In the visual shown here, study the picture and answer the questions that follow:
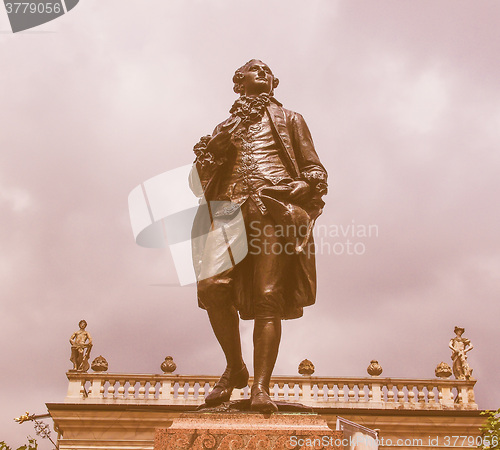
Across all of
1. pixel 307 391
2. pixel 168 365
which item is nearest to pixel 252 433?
pixel 307 391

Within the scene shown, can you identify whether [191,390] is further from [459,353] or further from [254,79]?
[254,79]

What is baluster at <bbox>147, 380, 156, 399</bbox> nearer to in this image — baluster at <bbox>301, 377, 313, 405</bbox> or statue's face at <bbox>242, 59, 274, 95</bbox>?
baluster at <bbox>301, 377, 313, 405</bbox>

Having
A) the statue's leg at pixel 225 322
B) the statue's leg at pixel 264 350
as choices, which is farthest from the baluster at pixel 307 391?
the statue's leg at pixel 264 350

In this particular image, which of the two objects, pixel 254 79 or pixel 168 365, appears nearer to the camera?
pixel 254 79

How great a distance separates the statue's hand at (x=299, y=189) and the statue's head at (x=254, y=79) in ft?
3.97

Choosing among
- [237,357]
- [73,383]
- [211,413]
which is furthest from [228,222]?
[73,383]

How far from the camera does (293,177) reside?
5531 mm

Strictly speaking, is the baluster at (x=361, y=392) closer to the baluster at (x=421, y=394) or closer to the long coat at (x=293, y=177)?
the baluster at (x=421, y=394)

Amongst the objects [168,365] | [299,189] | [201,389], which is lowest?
[299,189]

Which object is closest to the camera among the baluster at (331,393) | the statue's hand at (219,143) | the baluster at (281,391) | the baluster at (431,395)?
the statue's hand at (219,143)

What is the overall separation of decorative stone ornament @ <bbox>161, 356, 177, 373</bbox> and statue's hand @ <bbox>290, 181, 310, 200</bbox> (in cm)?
1609

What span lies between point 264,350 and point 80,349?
1746 cm

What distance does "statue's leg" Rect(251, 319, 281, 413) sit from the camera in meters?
4.79

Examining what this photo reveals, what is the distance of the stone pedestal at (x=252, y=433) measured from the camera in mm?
4281
